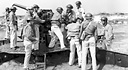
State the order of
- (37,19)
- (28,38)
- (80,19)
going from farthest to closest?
(37,19) < (80,19) < (28,38)

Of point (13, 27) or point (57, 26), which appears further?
point (13, 27)

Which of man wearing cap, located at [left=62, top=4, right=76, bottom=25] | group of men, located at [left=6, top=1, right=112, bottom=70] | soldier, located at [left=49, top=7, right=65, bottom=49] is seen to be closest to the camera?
group of men, located at [left=6, top=1, right=112, bottom=70]

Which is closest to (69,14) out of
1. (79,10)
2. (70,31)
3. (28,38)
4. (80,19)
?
(79,10)

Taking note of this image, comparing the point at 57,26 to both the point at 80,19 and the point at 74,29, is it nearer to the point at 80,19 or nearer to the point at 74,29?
the point at 74,29

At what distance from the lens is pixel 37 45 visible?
932 cm

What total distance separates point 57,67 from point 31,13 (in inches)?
97.8

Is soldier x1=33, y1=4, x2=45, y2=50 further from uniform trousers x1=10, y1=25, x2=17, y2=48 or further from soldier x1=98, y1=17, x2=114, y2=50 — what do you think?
soldier x1=98, y1=17, x2=114, y2=50

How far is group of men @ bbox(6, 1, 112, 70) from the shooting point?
7.83 metres

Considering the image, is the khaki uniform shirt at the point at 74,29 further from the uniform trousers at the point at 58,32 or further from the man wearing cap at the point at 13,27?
the man wearing cap at the point at 13,27

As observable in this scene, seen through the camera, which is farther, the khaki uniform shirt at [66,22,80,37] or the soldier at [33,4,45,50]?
the soldier at [33,4,45,50]

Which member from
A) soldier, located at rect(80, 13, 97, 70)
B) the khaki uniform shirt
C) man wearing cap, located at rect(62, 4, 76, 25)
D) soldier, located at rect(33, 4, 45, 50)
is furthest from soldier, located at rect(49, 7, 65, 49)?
soldier, located at rect(80, 13, 97, 70)

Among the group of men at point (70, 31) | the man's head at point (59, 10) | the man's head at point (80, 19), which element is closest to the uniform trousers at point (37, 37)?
the group of men at point (70, 31)

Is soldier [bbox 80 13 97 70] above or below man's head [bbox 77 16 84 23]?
below

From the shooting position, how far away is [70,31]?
8.82 metres
